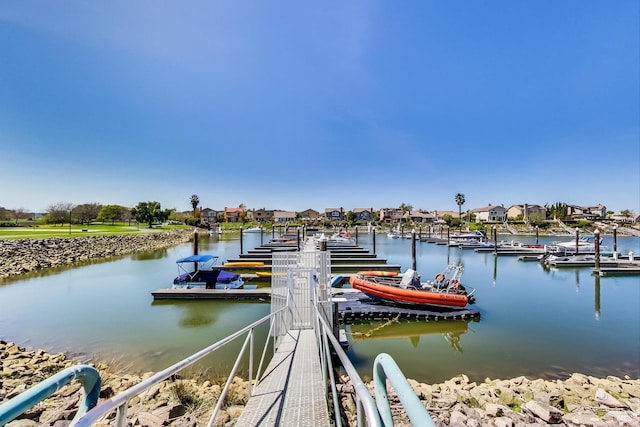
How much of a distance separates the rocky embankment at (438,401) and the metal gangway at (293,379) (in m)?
0.62

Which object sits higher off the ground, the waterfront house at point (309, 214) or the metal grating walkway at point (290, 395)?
the waterfront house at point (309, 214)

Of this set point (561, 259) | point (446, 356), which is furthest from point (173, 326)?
point (561, 259)

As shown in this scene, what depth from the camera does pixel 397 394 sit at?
3.15 ft

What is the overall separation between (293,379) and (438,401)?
327cm

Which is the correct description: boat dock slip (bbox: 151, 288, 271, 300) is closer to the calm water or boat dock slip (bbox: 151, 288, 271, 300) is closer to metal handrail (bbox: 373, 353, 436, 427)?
the calm water

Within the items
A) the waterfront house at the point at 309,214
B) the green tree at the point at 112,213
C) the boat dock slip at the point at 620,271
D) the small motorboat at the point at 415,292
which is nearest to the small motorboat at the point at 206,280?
the small motorboat at the point at 415,292

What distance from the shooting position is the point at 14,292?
15391mm

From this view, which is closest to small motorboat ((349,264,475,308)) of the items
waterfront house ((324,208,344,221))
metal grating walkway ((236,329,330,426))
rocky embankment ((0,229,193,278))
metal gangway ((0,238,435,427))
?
metal gangway ((0,238,435,427))

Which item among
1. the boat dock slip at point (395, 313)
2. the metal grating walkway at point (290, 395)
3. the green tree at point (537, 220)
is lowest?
the boat dock slip at point (395, 313)

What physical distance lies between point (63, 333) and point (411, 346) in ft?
40.5

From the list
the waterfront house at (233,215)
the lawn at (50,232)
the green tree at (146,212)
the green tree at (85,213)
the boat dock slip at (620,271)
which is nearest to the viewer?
the boat dock slip at (620,271)

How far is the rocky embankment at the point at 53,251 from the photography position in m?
21.1

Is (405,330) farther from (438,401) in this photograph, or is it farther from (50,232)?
(50,232)

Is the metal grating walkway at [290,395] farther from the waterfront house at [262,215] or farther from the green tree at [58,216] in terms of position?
the waterfront house at [262,215]
